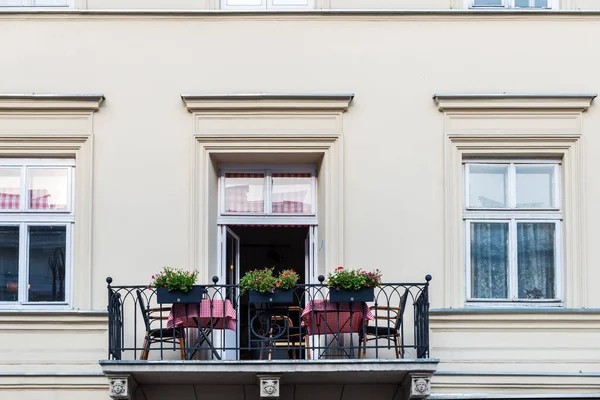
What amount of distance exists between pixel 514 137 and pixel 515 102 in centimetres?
38

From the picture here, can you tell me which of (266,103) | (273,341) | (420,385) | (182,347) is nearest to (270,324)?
(273,341)

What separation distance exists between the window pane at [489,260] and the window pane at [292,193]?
187 centimetres

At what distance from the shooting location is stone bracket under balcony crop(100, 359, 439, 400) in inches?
441

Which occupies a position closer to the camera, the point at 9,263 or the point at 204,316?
the point at 204,316

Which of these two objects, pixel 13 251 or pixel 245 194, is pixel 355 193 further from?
pixel 13 251

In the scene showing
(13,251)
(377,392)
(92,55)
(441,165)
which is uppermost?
(92,55)

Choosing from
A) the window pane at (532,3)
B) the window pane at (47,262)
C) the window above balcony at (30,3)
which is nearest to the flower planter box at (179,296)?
the window pane at (47,262)

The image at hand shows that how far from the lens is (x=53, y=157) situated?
493 inches

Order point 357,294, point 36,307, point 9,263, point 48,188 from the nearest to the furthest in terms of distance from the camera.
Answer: point 357,294, point 36,307, point 9,263, point 48,188

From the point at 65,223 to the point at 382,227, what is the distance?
3.45 m

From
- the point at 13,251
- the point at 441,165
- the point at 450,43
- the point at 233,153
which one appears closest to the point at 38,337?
the point at 13,251

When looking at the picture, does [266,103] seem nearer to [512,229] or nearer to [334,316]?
[334,316]

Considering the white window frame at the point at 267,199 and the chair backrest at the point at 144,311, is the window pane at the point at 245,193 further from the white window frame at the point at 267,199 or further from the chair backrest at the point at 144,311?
the chair backrest at the point at 144,311

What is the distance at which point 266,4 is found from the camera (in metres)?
12.9
